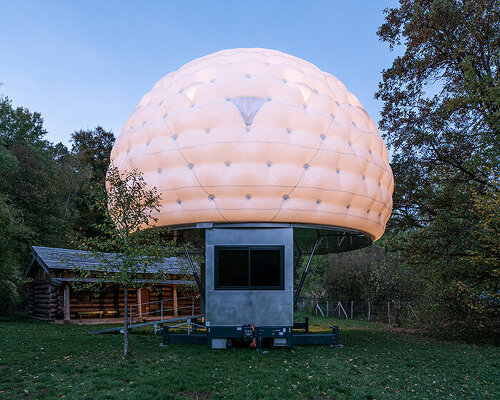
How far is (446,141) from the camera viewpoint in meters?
16.5

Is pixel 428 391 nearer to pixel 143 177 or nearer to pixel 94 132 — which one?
pixel 143 177

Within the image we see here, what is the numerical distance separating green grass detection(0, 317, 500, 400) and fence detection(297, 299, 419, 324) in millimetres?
11782

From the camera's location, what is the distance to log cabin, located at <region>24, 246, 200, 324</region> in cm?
2214

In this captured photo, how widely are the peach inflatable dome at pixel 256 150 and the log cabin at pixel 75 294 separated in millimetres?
9458

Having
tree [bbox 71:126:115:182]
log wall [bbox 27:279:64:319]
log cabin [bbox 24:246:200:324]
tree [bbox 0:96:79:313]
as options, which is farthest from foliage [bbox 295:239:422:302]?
tree [bbox 71:126:115:182]

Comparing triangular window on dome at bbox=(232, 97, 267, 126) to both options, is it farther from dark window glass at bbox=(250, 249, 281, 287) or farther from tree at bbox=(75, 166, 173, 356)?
dark window glass at bbox=(250, 249, 281, 287)

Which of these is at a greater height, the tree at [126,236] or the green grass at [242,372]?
the tree at [126,236]

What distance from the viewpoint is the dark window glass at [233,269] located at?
38.7ft

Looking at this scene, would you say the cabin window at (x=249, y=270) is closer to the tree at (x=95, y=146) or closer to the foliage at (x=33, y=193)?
the foliage at (x=33, y=193)

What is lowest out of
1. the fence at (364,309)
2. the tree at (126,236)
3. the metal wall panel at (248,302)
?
the fence at (364,309)

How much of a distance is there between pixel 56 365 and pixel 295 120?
28.5ft

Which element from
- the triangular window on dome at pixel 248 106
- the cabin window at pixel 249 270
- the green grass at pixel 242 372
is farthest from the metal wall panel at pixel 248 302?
the triangular window on dome at pixel 248 106

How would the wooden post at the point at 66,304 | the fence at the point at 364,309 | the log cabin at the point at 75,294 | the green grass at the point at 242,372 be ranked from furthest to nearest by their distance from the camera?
1. the fence at the point at 364,309
2. the log cabin at the point at 75,294
3. the wooden post at the point at 66,304
4. the green grass at the point at 242,372

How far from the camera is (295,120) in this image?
1162cm
